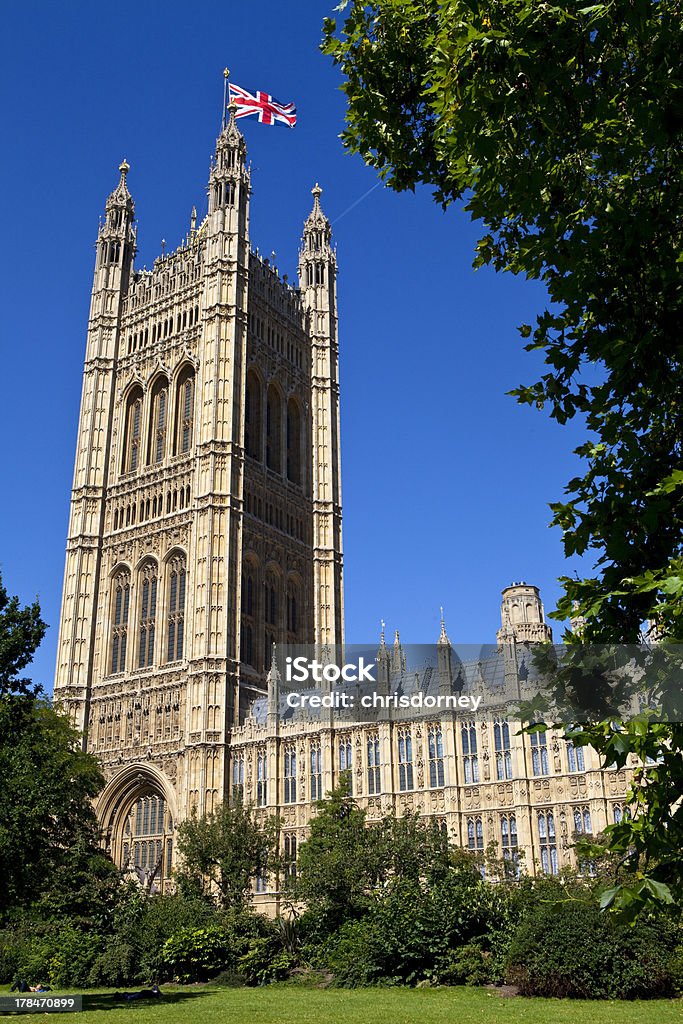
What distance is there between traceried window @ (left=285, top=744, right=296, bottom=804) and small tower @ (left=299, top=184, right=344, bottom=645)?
13.0 meters

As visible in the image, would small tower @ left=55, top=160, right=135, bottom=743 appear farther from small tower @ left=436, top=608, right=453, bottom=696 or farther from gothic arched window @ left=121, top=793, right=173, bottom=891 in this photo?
small tower @ left=436, top=608, right=453, bottom=696

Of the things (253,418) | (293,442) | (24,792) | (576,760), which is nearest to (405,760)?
(576,760)

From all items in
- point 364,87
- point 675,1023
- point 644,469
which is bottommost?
point 675,1023

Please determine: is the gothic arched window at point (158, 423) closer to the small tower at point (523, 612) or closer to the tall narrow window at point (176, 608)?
the tall narrow window at point (176, 608)

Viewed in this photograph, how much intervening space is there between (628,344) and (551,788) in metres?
34.2

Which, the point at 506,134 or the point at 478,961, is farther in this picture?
the point at 478,961

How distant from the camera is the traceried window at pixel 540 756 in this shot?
39.7 m

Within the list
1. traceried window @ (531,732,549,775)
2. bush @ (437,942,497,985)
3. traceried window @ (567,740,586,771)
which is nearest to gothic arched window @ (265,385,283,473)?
traceried window @ (531,732,549,775)

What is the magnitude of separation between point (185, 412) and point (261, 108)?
19.0 m

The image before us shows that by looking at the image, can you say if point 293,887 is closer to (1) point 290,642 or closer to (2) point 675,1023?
(2) point 675,1023

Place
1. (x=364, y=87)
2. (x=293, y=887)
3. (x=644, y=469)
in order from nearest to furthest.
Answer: (x=644, y=469) < (x=364, y=87) < (x=293, y=887)

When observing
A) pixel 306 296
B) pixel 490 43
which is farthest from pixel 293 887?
pixel 306 296

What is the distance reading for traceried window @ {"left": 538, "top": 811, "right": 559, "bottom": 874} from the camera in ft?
126

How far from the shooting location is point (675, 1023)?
15.8m
